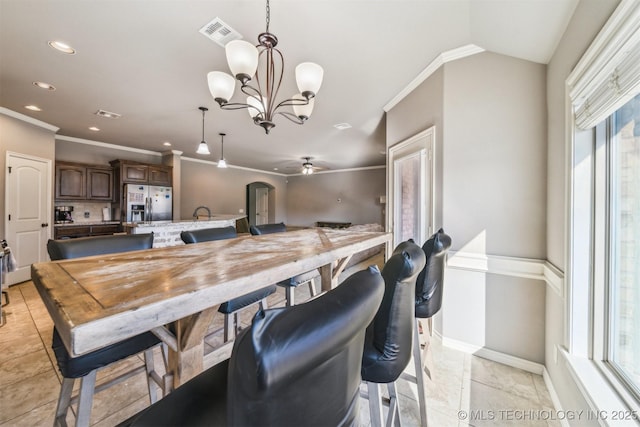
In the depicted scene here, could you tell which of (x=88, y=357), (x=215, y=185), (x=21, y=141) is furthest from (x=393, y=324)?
(x=215, y=185)

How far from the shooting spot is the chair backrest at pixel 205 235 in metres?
1.85

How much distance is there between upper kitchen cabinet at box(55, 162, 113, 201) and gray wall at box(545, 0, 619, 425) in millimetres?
7408

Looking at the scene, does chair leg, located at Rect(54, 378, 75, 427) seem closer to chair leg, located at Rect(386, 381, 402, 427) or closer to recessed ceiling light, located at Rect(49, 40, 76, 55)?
chair leg, located at Rect(386, 381, 402, 427)

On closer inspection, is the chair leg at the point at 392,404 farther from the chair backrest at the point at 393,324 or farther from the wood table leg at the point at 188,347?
the wood table leg at the point at 188,347

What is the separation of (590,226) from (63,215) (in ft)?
25.3

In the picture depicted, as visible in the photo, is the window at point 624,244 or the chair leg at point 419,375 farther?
the chair leg at point 419,375

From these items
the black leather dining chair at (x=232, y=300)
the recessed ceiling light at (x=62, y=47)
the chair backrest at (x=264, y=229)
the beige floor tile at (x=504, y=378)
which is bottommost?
the beige floor tile at (x=504, y=378)

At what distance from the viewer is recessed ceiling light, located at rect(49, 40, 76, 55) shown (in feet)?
7.09

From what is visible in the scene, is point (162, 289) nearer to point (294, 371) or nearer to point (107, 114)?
point (294, 371)

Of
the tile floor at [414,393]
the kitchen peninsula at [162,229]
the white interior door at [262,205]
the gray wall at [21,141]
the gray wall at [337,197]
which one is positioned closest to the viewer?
the tile floor at [414,393]

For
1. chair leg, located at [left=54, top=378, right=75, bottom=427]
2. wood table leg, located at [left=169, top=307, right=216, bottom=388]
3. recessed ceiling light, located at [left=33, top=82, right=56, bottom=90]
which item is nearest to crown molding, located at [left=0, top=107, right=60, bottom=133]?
recessed ceiling light, located at [left=33, top=82, right=56, bottom=90]

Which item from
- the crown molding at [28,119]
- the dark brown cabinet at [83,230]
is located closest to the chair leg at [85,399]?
the crown molding at [28,119]

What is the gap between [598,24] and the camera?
1.16 metres

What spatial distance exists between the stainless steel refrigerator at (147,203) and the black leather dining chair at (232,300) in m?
4.73
